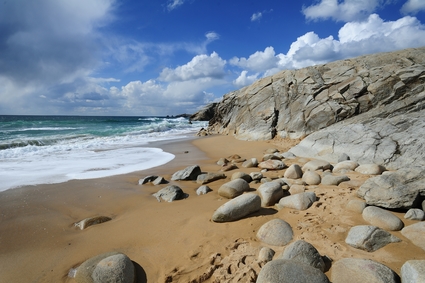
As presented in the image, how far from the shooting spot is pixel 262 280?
86.4 inches

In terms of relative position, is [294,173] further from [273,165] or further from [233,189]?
[233,189]

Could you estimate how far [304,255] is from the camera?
2.55 metres

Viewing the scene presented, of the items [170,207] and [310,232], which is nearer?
[310,232]

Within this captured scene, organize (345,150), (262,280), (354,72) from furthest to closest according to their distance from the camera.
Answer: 1. (354,72)
2. (345,150)
3. (262,280)

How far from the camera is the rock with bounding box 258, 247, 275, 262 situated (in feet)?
9.11

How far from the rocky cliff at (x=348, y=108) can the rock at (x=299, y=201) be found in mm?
3413

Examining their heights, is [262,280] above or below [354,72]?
below

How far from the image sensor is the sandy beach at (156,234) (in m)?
2.84

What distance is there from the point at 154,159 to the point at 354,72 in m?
10.1

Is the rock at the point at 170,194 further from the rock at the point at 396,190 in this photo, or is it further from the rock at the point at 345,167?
the rock at the point at 345,167

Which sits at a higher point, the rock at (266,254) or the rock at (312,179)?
the rock at (312,179)

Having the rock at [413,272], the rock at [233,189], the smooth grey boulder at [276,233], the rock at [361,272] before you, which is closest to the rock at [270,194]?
the rock at [233,189]

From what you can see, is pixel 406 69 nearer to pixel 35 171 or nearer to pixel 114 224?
pixel 114 224

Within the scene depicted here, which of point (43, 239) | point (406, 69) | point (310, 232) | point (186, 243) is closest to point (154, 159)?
point (43, 239)
